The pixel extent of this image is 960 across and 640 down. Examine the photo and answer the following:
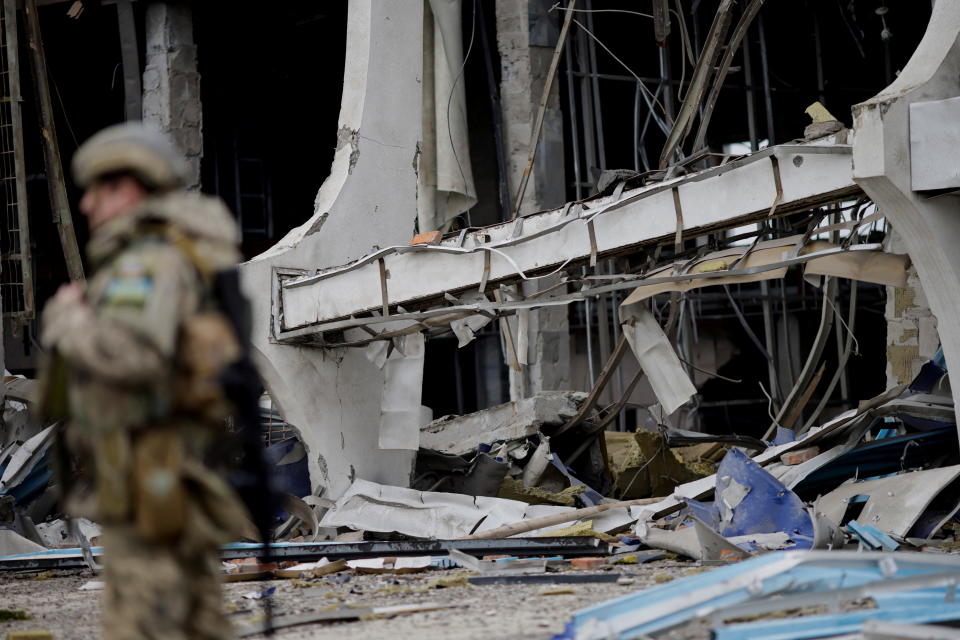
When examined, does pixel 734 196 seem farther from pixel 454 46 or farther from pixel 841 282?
pixel 841 282

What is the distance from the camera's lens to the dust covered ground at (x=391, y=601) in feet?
17.0

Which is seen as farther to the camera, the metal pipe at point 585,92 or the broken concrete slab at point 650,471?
the metal pipe at point 585,92

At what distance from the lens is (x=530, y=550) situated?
788 centimetres

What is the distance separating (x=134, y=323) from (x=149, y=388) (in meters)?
0.18

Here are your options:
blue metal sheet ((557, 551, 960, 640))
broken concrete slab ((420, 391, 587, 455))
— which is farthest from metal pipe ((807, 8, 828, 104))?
blue metal sheet ((557, 551, 960, 640))

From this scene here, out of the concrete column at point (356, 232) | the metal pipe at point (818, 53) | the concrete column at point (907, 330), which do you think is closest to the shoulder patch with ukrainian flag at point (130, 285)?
the concrete column at point (356, 232)

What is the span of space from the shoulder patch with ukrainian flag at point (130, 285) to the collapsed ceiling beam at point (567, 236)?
4446mm

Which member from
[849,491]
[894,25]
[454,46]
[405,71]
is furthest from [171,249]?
[894,25]

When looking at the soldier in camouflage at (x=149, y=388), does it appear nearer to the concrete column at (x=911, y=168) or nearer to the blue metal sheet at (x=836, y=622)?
the blue metal sheet at (x=836, y=622)

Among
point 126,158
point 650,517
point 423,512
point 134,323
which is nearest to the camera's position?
point 134,323

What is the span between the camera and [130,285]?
340 centimetres

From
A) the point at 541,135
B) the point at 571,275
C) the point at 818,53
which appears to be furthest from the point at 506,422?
the point at 818,53

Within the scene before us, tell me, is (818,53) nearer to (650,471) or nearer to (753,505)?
(650,471)

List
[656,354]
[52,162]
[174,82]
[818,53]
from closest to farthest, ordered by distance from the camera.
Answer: [656,354], [52,162], [174,82], [818,53]
